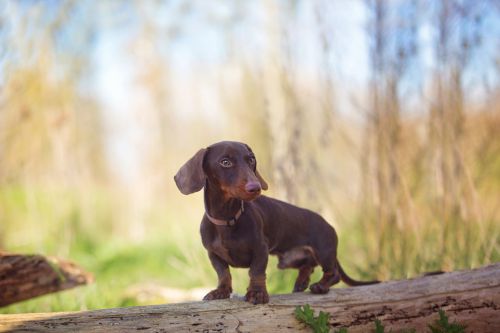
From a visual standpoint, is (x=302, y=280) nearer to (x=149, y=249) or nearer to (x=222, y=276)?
(x=222, y=276)

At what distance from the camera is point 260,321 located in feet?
8.39

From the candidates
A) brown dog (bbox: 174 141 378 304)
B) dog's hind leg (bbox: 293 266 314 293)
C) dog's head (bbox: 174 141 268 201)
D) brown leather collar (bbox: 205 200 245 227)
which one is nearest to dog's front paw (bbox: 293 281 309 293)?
dog's hind leg (bbox: 293 266 314 293)

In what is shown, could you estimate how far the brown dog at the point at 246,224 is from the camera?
8.46 ft

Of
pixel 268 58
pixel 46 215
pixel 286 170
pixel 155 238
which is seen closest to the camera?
pixel 286 170

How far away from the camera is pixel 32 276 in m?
3.45

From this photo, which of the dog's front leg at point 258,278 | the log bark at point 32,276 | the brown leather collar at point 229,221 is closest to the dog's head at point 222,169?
the brown leather collar at point 229,221

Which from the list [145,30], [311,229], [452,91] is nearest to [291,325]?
[311,229]

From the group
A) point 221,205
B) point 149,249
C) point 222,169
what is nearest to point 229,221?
point 221,205

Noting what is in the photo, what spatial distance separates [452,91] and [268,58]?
2.55 meters

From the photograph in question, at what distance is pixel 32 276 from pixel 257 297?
1.59m

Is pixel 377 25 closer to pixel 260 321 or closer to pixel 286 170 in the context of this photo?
pixel 286 170

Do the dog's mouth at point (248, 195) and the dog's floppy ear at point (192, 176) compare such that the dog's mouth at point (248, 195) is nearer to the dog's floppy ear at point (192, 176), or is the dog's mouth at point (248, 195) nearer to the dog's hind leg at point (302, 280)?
the dog's floppy ear at point (192, 176)

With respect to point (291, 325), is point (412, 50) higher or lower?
higher

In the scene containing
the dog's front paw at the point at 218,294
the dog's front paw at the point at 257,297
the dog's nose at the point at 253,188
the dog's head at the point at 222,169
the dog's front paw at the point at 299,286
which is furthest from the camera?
the dog's front paw at the point at 299,286
